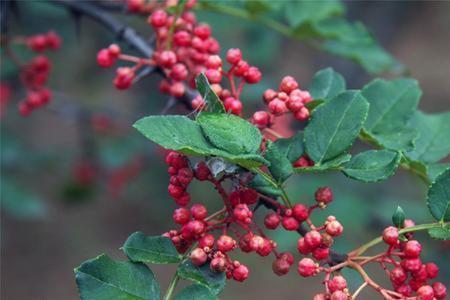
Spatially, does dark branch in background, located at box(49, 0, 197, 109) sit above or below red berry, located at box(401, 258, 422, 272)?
below

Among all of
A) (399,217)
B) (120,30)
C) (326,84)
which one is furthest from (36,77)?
(399,217)

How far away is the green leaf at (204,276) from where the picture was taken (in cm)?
121

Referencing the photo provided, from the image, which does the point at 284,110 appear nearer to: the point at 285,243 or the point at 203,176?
the point at 203,176

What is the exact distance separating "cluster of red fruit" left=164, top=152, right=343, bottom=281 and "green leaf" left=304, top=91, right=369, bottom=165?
13cm

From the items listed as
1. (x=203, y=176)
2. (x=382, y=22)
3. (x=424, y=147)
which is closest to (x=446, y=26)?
(x=382, y=22)

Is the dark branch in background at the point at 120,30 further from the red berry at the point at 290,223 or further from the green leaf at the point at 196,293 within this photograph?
the green leaf at the point at 196,293

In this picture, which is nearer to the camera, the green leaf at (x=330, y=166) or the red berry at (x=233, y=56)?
the green leaf at (x=330, y=166)

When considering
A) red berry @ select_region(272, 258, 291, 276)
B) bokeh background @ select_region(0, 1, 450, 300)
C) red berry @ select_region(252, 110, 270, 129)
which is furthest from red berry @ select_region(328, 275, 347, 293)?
bokeh background @ select_region(0, 1, 450, 300)

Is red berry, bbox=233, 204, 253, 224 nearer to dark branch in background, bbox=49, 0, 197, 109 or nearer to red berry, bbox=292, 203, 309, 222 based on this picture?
red berry, bbox=292, 203, 309, 222

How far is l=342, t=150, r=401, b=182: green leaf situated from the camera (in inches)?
49.1

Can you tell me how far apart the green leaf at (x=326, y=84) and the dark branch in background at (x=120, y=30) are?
288mm

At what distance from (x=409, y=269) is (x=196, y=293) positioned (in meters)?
0.40

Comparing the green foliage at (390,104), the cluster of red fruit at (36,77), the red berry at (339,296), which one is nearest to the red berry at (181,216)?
the red berry at (339,296)

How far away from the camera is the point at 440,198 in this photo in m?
1.27
